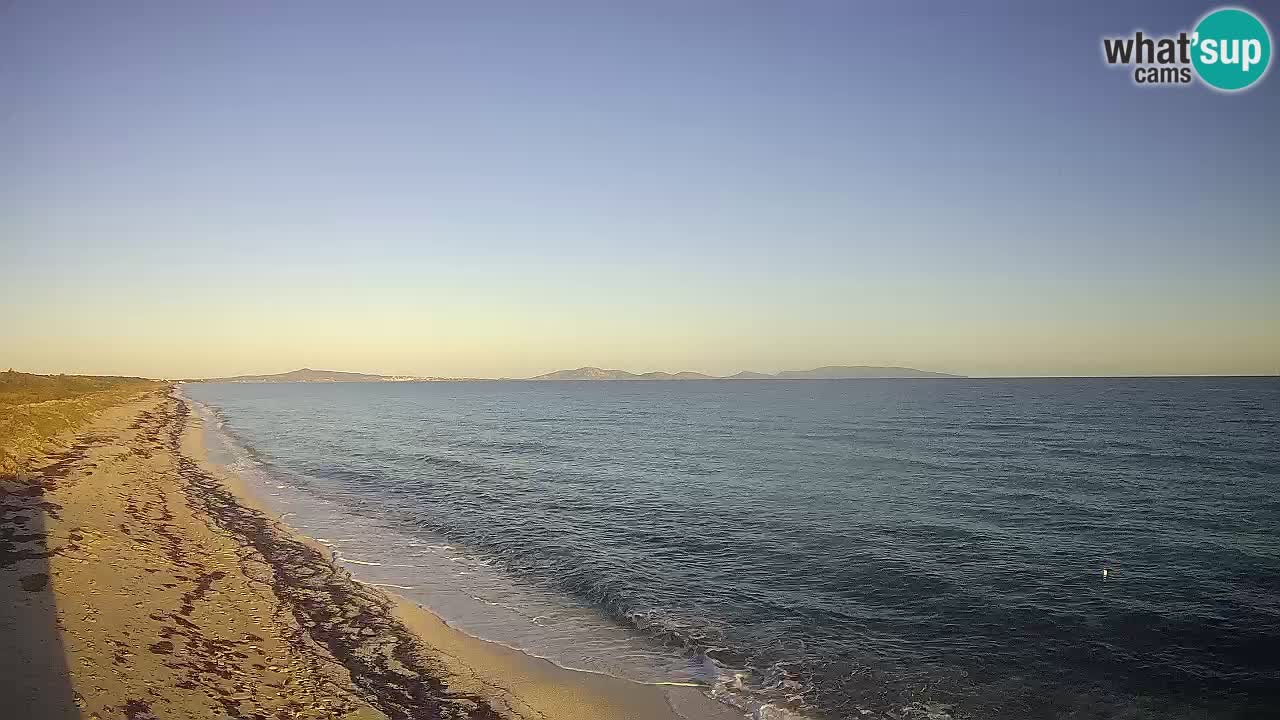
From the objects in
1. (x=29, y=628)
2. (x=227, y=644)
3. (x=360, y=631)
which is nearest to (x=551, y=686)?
(x=360, y=631)

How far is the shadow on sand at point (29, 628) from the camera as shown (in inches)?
332

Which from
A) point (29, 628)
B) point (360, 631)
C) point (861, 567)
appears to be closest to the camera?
point (29, 628)

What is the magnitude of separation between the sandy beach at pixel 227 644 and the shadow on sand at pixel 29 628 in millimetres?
31

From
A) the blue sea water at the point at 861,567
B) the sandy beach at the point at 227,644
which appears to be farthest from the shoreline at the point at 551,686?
the blue sea water at the point at 861,567

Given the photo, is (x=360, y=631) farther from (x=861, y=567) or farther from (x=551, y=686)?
(x=861, y=567)

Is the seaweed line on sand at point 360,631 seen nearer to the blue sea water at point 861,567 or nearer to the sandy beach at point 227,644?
the sandy beach at point 227,644

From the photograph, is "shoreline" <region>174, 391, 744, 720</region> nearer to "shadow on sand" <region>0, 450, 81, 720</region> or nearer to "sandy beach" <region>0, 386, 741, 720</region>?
"sandy beach" <region>0, 386, 741, 720</region>

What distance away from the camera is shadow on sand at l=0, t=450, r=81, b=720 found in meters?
8.45

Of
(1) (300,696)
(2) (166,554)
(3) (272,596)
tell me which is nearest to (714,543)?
(3) (272,596)

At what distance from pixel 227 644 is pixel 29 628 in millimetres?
2827

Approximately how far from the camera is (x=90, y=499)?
72.9 feet

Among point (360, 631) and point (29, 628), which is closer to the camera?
point (29, 628)

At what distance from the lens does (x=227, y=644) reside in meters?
11.7

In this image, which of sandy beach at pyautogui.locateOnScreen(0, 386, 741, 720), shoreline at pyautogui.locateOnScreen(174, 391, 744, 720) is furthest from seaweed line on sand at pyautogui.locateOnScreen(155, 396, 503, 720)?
shoreline at pyautogui.locateOnScreen(174, 391, 744, 720)
